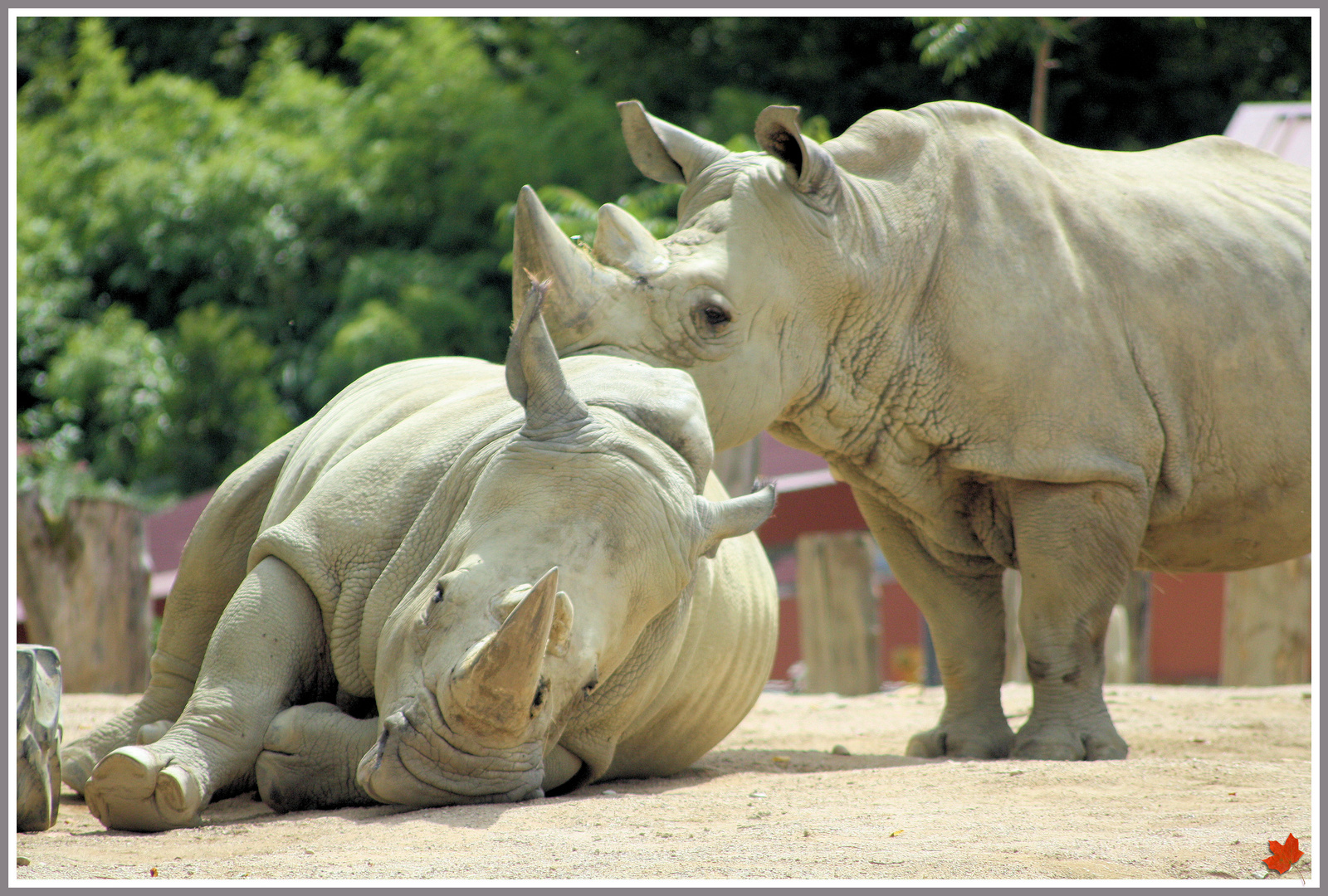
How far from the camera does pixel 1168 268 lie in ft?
17.9

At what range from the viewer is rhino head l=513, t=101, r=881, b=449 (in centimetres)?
474

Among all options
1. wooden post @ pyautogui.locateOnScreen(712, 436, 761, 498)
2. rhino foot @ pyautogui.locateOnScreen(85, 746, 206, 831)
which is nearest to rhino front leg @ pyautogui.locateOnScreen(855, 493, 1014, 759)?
rhino foot @ pyautogui.locateOnScreen(85, 746, 206, 831)

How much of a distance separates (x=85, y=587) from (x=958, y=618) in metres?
5.90

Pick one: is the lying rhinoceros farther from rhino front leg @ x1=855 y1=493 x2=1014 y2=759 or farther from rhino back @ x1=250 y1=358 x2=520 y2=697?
rhino front leg @ x1=855 y1=493 x2=1014 y2=759

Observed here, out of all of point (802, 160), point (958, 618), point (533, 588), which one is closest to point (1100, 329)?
point (802, 160)

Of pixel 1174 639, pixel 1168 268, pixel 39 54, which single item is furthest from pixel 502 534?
pixel 39 54

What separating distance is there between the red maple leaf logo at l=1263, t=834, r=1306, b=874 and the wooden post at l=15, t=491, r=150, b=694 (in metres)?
7.92

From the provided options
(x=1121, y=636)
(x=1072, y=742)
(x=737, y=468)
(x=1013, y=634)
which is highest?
(x=1072, y=742)

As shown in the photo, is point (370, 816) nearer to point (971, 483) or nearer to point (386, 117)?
point (971, 483)

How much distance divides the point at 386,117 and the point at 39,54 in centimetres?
716

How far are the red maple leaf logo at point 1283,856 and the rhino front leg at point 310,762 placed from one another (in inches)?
78.5

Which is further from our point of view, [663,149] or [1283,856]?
[663,149]

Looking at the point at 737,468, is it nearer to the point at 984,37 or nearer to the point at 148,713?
the point at 984,37

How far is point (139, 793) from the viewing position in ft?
11.7
